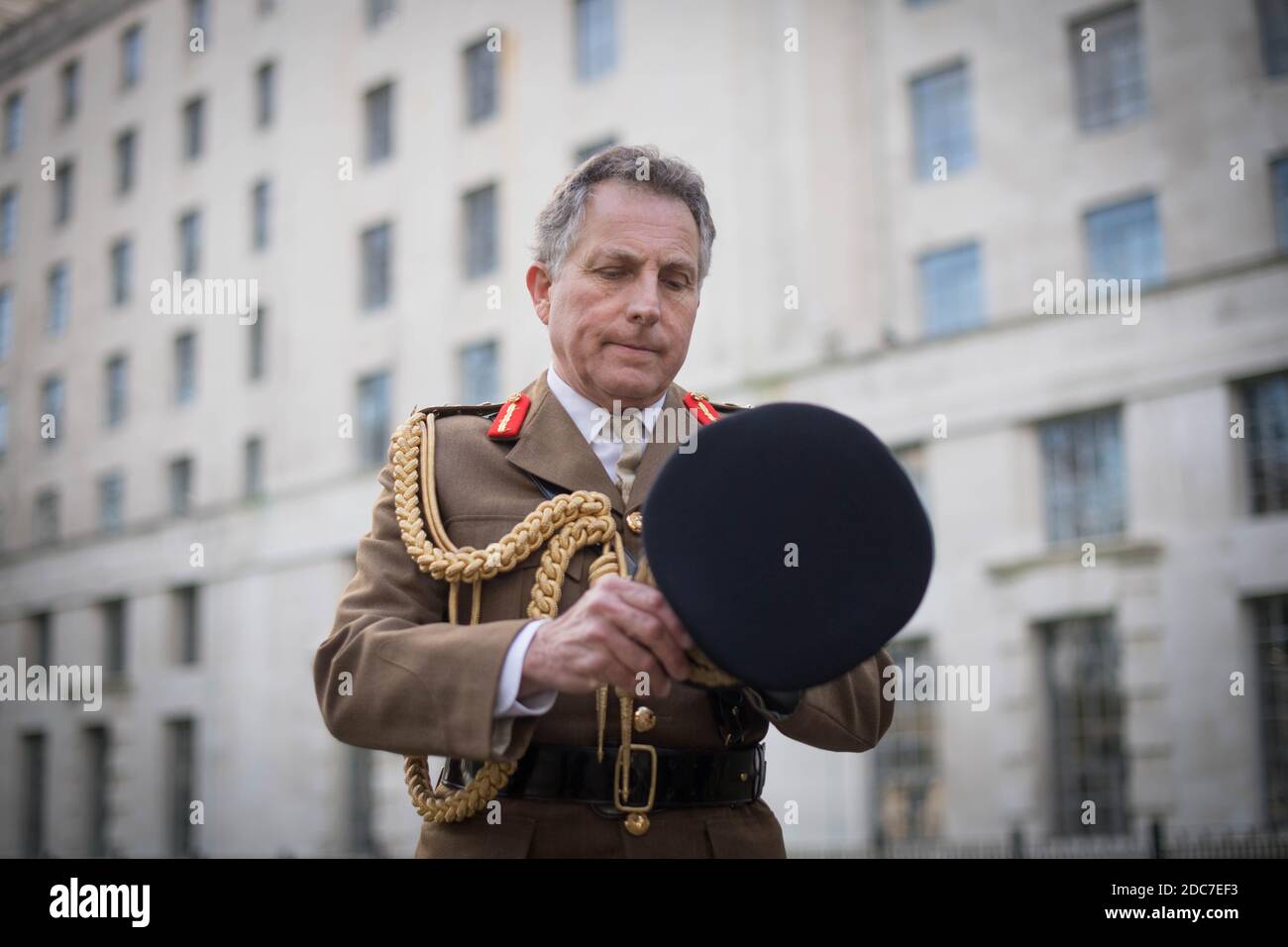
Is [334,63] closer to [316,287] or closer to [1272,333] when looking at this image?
[316,287]

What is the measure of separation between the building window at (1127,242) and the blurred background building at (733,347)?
61 mm

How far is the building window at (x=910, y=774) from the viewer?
931 inches

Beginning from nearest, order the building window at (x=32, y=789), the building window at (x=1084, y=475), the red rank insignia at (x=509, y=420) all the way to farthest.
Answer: the red rank insignia at (x=509, y=420)
the building window at (x=1084, y=475)
the building window at (x=32, y=789)

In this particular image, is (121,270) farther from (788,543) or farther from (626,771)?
(788,543)

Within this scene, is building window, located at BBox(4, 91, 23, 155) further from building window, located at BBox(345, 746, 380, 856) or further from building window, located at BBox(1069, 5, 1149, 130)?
building window, located at BBox(1069, 5, 1149, 130)

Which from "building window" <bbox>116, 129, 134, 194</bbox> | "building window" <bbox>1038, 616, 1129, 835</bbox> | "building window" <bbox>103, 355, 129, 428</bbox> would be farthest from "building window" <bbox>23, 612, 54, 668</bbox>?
"building window" <bbox>1038, 616, 1129, 835</bbox>

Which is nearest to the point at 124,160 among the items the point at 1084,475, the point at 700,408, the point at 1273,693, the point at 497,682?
the point at 1084,475

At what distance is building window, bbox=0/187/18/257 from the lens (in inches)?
1718

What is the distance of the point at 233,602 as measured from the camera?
35.7 metres

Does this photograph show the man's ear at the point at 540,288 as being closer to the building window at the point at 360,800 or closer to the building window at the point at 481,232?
the building window at the point at 481,232

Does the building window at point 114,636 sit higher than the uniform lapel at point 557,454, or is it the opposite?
the building window at point 114,636

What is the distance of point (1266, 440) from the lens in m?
21.4

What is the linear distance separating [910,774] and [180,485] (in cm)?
2100

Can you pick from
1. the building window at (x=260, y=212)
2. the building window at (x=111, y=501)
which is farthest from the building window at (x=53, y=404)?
the building window at (x=260, y=212)
